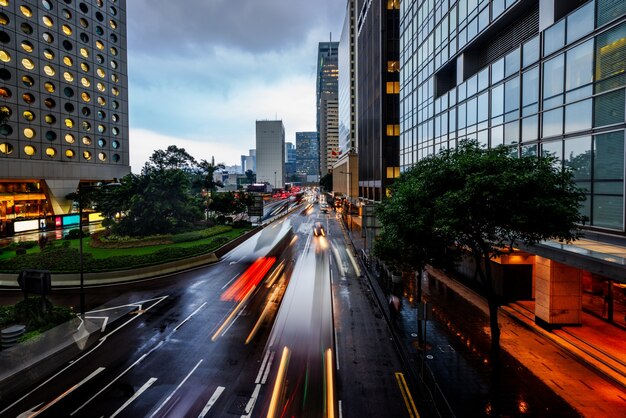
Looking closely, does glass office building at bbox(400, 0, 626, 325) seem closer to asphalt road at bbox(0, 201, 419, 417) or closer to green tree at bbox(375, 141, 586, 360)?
green tree at bbox(375, 141, 586, 360)

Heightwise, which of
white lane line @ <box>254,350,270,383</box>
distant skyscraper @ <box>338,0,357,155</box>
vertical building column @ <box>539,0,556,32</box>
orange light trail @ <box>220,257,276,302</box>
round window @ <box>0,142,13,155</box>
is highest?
distant skyscraper @ <box>338,0,357,155</box>

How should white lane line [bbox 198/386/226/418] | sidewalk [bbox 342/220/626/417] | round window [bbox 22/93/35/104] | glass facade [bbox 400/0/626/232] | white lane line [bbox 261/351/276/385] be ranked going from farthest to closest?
round window [bbox 22/93/35/104], glass facade [bbox 400/0/626/232], white lane line [bbox 261/351/276/385], sidewalk [bbox 342/220/626/417], white lane line [bbox 198/386/226/418]

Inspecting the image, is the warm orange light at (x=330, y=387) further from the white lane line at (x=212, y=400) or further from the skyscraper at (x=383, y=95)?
the skyscraper at (x=383, y=95)

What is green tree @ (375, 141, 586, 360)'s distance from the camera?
9.78 m

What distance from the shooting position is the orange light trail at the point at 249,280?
2317 cm

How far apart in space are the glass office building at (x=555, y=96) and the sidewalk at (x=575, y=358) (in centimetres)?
111

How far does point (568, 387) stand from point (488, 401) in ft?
11.3

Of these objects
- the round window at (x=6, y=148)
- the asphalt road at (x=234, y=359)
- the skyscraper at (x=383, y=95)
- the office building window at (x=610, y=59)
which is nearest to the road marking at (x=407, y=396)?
the asphalt road at (x=234, y=359)

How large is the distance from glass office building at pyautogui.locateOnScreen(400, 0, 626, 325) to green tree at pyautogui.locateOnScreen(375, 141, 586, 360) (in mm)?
3025

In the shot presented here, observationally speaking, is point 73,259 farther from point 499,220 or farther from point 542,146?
point 542,146

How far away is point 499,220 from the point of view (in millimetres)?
10312

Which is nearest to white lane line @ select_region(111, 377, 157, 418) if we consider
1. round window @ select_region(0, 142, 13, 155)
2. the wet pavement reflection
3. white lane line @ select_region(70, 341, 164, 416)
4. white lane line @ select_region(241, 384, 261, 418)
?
white lane line @ select_region(70, 341, 164, 416)

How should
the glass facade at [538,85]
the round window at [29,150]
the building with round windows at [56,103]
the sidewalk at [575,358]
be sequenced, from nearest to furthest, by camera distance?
the sidewalk at [575,358], the glass facade at [538,85], the building with round windows at [56,103], the round window at [29,150]

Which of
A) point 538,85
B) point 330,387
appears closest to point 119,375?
point 330,387
